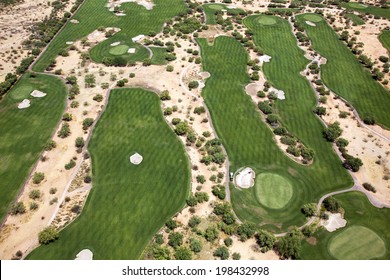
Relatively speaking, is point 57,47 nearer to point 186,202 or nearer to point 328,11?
point 186,202

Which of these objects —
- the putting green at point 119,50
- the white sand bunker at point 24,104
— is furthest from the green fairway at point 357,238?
the putting green at point 119,50

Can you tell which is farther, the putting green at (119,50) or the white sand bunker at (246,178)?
the putting green at (119,50)

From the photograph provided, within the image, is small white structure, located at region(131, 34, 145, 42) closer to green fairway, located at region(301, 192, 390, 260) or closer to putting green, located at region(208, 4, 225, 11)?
putting green, located at region(208, 4, 225, 11)

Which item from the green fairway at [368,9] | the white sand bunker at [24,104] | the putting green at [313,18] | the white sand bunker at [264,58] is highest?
the green fairway at [368,9]

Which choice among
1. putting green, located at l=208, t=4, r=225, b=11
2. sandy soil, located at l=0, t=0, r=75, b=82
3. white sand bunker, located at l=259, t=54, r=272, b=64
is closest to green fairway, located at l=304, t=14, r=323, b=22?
putting green, located at l=208, t=4, r=225, b=11

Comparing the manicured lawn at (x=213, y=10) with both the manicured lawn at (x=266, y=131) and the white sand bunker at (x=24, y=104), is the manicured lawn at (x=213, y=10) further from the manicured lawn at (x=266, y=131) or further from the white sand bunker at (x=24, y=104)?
the white sand bunker at (x=24, y=104)

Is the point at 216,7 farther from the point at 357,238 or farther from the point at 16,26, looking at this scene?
the point at 357,238

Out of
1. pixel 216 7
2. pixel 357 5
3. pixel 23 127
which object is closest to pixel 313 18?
pixel 357 5
